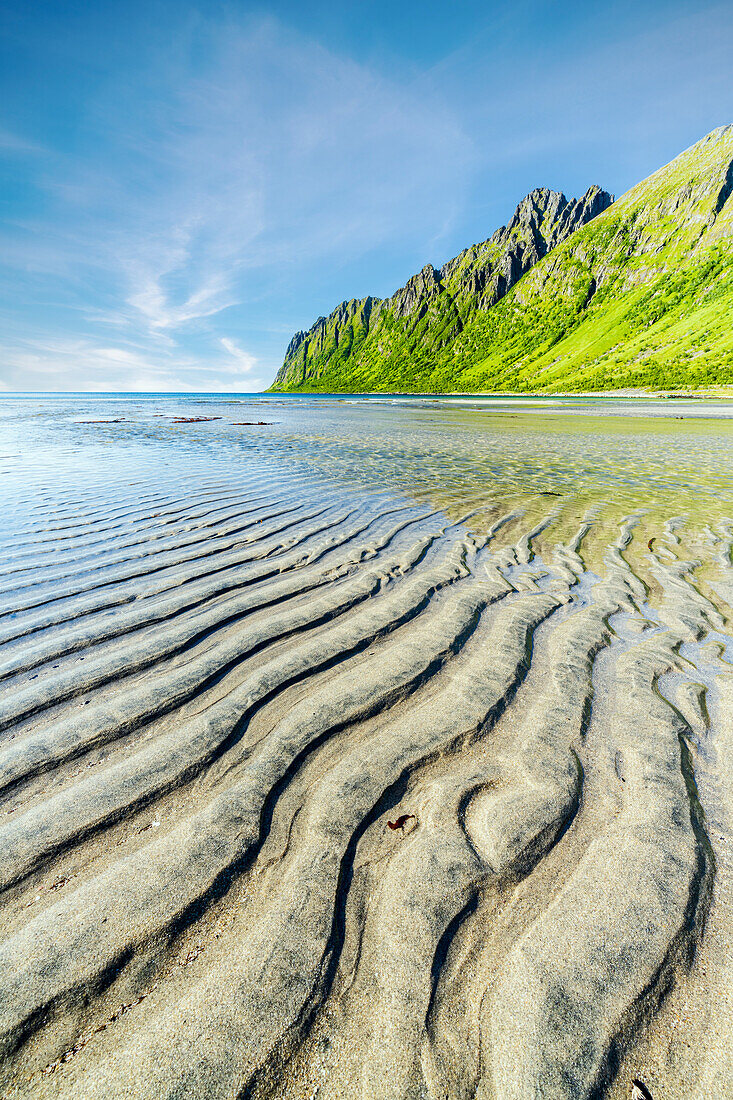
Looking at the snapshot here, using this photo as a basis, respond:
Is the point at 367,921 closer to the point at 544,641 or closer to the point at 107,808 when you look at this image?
the point at 107,808

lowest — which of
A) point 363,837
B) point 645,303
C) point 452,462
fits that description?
point 452,462

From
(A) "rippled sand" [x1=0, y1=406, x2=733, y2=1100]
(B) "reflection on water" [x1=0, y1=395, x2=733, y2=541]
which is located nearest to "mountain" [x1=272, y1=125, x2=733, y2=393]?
(B) "reflection on water" [x1=0, y1=395, x2=733, y2=541]

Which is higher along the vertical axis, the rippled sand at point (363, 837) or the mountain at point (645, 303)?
the mountain at point (645, 303)

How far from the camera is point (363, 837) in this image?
8.64ft

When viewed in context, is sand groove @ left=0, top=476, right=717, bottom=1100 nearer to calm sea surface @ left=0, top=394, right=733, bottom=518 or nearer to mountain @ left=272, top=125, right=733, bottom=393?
calm sea surface @ left=0, top=394, right=733, bottom=518

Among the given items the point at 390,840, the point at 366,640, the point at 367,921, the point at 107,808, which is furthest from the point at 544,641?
the point at 107,808

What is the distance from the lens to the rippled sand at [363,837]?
1735 millimetres

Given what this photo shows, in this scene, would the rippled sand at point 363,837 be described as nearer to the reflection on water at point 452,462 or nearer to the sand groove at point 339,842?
the sand groove at point 339,842

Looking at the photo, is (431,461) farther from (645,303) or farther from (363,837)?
(645,303)

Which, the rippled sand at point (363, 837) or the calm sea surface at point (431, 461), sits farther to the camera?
the calm sea surface at point (431, 461)

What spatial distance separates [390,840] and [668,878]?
152 centimetres

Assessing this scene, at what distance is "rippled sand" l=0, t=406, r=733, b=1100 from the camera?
1.74m

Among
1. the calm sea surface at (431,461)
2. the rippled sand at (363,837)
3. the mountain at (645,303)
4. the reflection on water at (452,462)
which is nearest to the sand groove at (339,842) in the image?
the rippled sand at (363,837)

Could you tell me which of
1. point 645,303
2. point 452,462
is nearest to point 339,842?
point 452,462
